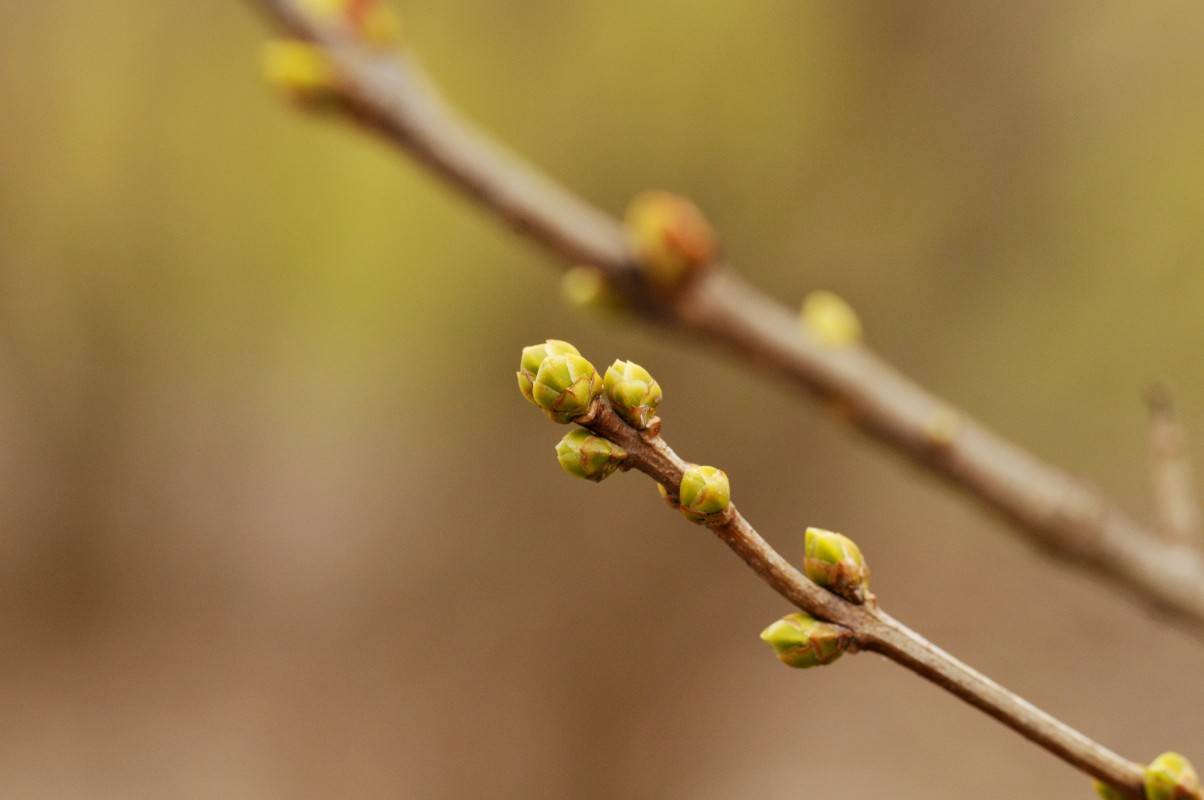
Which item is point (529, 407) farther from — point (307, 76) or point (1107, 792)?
point (1107, 792)

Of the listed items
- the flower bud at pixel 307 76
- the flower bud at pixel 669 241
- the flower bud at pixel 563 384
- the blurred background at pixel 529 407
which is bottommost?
the flower bud at pixel 563 384

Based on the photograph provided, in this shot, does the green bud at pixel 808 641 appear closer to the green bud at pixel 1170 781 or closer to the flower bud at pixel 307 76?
the green bud at pixel 1170 781

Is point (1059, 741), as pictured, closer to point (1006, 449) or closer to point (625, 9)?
point (1006, 449)

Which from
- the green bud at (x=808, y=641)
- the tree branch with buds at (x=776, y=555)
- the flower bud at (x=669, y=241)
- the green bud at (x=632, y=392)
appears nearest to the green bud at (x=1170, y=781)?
the tree branch with buds at (x=776, y=555)

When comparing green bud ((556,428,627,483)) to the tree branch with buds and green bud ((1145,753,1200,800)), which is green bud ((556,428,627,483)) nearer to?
the tree branch with buds

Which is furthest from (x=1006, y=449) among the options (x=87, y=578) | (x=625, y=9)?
(x=87, y=578)

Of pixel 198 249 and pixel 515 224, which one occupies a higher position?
pixel 198 249

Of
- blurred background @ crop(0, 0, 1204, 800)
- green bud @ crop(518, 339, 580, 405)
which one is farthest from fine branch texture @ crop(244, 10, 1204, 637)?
blurred background @ crop(0, 0, 1204, 800)
